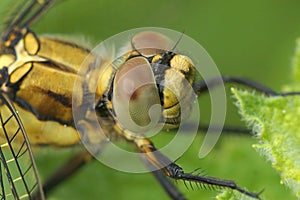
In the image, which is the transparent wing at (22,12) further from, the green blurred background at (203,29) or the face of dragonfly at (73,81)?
the green blurred background at (203,29)

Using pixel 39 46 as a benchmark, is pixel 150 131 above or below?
below

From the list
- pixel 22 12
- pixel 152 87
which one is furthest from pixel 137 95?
pixel 22 12

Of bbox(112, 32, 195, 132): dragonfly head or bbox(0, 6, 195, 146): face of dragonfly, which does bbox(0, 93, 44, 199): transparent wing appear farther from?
bbox(112, 32, 195, 132): dragonfly head

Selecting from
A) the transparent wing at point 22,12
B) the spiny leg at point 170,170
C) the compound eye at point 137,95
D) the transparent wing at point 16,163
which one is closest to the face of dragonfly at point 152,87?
the compound eye at point 137,95

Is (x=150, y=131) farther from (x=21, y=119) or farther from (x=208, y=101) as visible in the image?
(x=208, y=101)

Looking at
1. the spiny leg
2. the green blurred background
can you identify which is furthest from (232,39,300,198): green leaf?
the green blurred background

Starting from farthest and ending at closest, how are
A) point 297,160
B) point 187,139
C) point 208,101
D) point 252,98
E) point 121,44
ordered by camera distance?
1. point 208,101
2. point 187,139
3. point 121,44
4. point 252,98
5. point 297,160

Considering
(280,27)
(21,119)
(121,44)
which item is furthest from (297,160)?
(280,27)
